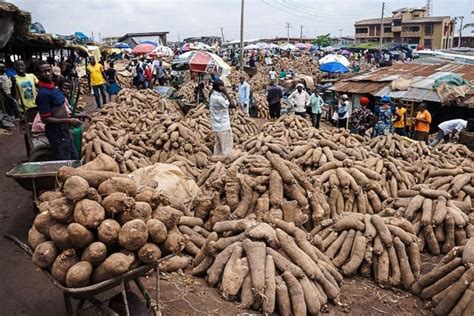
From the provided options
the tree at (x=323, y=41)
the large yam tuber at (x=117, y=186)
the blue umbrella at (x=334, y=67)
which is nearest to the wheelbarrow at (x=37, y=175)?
the large yam tuber at (x=117, y=186)

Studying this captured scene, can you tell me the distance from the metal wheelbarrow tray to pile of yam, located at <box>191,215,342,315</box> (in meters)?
2.59

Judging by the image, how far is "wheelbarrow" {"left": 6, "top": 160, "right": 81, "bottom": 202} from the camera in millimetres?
6215

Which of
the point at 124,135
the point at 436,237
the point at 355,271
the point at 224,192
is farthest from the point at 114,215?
the point at 124,135

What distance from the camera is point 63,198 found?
374 centimetres

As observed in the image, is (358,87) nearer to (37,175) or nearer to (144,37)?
(37,175)

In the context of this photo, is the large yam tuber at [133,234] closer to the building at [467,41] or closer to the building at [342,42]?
the building at [342,42]

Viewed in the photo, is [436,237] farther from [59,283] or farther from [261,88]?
[261,88]

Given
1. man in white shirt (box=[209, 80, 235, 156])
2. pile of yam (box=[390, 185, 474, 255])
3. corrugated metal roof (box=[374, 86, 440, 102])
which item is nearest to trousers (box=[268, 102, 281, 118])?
corrugated metal roof (box=[374, 86, 440, 102])

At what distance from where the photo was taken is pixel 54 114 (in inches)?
279

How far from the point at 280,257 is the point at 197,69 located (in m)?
13.3

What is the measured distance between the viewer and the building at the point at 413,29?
67.1m

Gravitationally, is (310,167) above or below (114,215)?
below

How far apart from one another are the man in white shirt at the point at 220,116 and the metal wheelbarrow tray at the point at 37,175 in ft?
12.4

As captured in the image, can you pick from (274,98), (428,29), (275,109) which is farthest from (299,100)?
(428,29)
